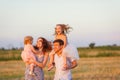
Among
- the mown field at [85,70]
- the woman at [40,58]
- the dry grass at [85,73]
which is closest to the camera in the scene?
the woman at [40,58]

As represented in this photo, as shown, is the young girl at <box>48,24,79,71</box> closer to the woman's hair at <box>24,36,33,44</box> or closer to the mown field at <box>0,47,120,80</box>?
the woman's hair at <box>24,36,33,44</box>

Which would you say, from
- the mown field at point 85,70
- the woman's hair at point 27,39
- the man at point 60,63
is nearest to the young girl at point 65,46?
the man at point 60,63

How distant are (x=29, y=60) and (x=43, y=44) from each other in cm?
45

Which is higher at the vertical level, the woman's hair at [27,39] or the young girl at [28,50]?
the woman's hair at [27,39]

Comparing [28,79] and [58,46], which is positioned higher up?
[58,46]

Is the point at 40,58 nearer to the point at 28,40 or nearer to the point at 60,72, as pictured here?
the point at 28,40

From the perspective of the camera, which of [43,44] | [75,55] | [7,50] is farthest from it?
[7,50]

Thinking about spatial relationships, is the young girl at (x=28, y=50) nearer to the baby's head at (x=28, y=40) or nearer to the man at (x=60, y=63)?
the baby's head at (x=28, y=40)

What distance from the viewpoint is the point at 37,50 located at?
919 centimetres

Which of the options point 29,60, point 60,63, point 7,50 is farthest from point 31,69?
point 7,50

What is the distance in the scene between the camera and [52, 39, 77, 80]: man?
→ 8.30 m

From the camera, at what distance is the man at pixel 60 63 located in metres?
8.30

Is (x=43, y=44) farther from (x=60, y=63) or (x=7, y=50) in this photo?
(x=7, y=50)

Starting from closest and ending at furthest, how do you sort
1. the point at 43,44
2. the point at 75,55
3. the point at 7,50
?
the point at 75,55
the point at 43,44
the point at 7,50
